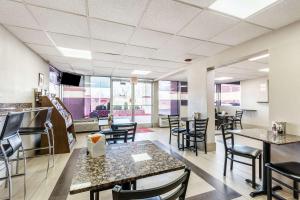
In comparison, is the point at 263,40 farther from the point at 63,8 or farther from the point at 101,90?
the point at 101,90

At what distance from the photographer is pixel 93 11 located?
199 cm

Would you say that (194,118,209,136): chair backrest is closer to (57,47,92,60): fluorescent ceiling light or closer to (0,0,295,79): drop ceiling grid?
(0,0,295,79): drop ceiling grid

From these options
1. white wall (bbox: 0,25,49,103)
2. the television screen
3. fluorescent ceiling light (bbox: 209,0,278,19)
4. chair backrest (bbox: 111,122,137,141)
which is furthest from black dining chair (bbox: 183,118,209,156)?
the television screen

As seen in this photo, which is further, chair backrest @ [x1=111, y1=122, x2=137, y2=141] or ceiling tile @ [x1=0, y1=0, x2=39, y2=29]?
chair backrest @ [x1=111, y1=122, x2=137, y2=141]

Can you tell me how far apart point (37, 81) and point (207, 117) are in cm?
456

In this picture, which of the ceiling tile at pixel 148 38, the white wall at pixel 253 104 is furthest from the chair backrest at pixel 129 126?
the white wall at pixel 253 104

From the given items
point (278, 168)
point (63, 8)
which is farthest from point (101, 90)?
point (278, 168)

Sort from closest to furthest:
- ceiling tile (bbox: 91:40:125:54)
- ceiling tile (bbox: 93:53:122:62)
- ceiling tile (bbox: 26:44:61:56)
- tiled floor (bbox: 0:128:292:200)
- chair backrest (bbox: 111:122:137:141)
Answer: tiled floor (bbox: 0:128:292:200) → chair backrest (bbox: 111:122:137:141) → ceiling tile (bbox: 91:40:125:54) → ceiling tile (bbox: 26:44:61:56) → ceiling tile (bbox: 93:53:122:62)

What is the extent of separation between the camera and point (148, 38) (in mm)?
2838

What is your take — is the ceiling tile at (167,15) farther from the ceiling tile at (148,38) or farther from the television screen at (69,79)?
the television screen at (69,79)

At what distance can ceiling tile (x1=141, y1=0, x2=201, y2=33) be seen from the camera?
185 centimetres

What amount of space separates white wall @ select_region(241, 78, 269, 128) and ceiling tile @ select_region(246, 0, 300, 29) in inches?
257

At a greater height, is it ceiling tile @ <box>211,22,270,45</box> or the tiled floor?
ceiling tile @ <box>211,22,270,45</box>

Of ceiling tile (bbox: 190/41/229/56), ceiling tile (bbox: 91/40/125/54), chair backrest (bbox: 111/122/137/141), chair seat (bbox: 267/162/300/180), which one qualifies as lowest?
chair seat (bbox: 267/162/300/180)
